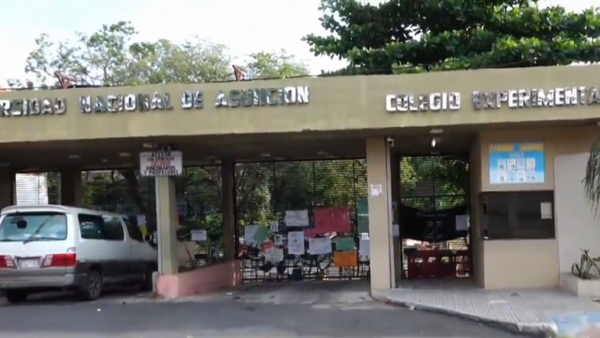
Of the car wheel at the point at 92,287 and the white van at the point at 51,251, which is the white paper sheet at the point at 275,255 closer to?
the white van at the point at 51,251

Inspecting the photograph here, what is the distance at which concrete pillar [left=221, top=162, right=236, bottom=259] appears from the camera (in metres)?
20.1

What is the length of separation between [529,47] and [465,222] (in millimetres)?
5810

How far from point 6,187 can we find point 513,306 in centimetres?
1365

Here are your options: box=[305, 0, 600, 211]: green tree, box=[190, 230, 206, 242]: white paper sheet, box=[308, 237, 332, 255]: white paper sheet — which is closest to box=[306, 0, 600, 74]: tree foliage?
box=[305, 0, 600, 211]: green tree

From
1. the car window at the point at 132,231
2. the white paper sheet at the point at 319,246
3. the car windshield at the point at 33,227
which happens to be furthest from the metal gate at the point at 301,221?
the car windshield at the point at 33,227

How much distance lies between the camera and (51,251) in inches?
553

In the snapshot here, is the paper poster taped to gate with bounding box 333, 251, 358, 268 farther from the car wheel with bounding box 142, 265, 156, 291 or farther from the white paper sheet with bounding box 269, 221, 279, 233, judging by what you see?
the car wheel with bounding box 142, 265, 156, 291

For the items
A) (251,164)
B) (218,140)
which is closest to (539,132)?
(218,140)

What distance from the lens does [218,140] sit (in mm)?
15203

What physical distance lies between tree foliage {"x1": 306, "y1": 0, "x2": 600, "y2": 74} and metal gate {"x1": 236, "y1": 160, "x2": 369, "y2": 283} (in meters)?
3.87

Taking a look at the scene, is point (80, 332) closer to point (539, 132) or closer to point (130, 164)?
point (539, 132)

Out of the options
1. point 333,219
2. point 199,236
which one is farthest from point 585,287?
point 199,236

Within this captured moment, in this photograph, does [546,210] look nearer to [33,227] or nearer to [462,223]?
[462,223]

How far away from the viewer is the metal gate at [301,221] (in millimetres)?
20156
